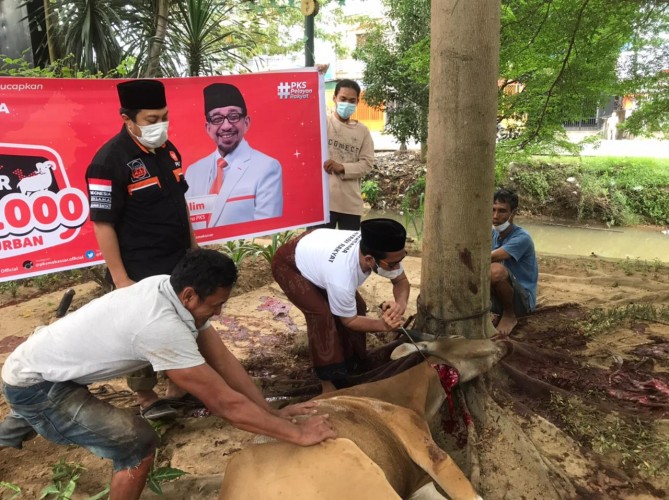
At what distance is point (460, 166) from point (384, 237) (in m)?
0.60

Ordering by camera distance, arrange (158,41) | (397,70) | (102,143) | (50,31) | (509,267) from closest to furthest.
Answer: (102,143)
(509,267)
(50,31)
(158,41)
(397,70)

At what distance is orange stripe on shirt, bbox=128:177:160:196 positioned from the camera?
112 inches

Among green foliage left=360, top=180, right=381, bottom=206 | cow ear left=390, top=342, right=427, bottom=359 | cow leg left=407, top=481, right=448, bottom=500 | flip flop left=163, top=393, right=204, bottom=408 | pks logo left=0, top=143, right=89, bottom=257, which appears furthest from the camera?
green foliage left=360, top=180, right=381, bottom=206

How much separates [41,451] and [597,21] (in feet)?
17.8

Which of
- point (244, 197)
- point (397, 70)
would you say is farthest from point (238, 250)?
point (397, 70)

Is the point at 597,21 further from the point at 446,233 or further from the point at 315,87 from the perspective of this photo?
the point at 446,233

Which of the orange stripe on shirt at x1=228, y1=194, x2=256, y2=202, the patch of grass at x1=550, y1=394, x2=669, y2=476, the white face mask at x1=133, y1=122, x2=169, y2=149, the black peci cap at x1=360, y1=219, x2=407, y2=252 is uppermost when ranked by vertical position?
the white face mask at x1=133, y1=122, x2=169, y2=149

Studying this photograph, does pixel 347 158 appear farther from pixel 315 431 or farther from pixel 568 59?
pixel 315 431

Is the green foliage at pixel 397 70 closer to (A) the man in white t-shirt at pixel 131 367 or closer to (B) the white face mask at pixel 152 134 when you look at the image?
(B) the white face mask at pixel 152 134

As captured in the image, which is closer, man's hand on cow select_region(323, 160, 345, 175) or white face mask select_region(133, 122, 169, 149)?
white face mask select_region(133, 122, 169, 149)

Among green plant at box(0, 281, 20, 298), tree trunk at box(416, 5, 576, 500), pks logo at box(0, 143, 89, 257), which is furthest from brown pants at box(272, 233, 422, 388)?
green plant at box(0, 281, 20, 298)

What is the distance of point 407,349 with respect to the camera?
9.97ft

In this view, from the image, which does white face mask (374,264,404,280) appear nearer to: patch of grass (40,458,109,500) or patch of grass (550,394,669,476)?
patch of grass (550,394,669,476)

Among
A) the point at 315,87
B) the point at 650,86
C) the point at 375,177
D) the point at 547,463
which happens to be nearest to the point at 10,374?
the point at 547,463
